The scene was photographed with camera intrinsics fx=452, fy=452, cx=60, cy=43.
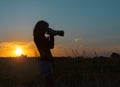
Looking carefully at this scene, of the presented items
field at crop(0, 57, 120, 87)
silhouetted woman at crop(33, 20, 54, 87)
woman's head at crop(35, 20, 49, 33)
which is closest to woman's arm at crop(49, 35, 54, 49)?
silhouetted woman at crop(33, 20, 54, 87)

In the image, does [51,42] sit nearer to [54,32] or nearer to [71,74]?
[54,32]

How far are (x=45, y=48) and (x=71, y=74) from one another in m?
5.52

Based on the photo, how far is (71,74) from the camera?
16562 millimetres

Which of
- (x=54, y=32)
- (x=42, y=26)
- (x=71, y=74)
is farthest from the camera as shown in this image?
(x=71, y=74)

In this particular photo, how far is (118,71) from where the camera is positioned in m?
17.0

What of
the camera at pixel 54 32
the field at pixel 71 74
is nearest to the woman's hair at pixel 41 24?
the camera at pixel 54 32

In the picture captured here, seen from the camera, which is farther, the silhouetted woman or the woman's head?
the woman's head

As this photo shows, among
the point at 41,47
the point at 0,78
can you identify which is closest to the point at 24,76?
the point at 0,78

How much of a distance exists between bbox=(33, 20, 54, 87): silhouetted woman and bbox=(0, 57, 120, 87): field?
10.2 feet

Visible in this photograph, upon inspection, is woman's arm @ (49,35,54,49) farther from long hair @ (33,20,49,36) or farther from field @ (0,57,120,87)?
field @ (0,57,120,87)

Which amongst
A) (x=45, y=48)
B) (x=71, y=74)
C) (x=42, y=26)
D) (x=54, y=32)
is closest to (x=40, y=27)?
(x=42, y=26)

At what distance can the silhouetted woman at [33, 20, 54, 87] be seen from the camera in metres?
11.2

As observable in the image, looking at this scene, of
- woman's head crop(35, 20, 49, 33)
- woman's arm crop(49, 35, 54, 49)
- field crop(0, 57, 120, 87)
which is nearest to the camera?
woman's arm crop(49, 35, 54, 49)

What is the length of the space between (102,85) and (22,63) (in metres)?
7.14
